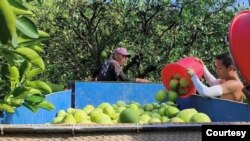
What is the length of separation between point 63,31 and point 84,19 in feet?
1.64

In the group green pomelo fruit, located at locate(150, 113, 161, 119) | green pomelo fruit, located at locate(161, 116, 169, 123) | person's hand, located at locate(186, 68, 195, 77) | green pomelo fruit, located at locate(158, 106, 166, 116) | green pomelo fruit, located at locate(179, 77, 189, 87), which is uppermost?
person's hand, located at locate(186, 68, 195, 77)

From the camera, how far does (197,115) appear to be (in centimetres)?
301

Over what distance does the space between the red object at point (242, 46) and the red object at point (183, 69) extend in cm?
211

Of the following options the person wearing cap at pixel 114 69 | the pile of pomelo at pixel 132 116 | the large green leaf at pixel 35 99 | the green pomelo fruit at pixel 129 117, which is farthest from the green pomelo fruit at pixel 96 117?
the person wearing cap at pixel 114 69

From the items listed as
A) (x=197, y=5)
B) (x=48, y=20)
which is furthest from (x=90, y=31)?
(x=197, y=5)

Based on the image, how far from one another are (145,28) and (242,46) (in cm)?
684

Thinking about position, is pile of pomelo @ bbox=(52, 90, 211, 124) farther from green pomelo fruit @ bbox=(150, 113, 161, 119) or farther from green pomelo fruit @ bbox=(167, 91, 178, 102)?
green pomelo fruit @ bbox=(167, 91, 178, 102)

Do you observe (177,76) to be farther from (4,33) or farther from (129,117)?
(4,33)

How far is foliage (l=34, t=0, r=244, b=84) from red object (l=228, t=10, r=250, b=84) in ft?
20.8

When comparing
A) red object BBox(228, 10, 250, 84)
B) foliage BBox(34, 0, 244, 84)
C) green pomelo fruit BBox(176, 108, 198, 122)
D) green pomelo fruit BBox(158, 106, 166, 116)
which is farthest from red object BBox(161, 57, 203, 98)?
foliage BBox(34, 0, 244, 84)

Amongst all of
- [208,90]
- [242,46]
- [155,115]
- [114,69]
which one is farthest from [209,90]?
[114,69]

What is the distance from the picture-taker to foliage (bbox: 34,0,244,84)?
344 inches

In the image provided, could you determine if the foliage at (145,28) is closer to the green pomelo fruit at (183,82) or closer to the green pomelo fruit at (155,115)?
the green pomelo fruit at (183,82)

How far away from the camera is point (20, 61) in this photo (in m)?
2.15
